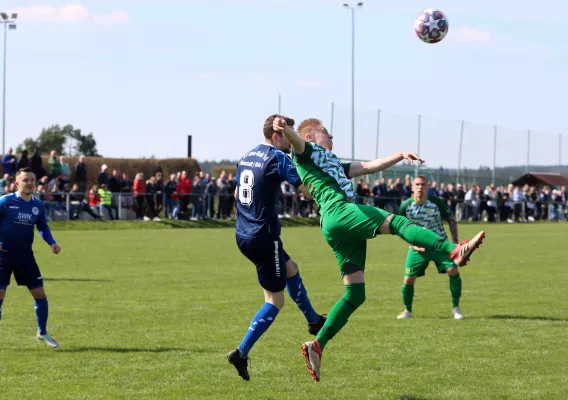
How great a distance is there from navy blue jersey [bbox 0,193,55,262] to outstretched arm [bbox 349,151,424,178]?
3.95m

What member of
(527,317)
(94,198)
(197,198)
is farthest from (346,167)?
(197,198)

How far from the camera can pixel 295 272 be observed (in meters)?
8.77

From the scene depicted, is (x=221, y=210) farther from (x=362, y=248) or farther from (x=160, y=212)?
(x=362, y=248)

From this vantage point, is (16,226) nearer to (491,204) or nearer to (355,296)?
(355,296)

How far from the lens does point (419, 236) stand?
22.0 feet

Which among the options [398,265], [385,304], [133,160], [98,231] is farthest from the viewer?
[133,160]

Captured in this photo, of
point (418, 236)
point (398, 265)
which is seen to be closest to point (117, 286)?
point (398, 265)

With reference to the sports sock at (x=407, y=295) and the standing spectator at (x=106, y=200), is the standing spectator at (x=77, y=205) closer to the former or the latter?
the standing spectator at (x=106, y=200)

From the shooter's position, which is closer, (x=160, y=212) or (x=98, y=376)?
(x=98, y=376)

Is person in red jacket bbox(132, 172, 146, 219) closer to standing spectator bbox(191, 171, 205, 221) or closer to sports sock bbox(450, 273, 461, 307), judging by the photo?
standing spectator bbox(191, 171, 205, 221)

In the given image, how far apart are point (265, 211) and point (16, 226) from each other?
345 cm

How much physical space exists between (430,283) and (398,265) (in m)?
3.74

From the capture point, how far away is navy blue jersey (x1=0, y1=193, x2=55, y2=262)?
32.2ft

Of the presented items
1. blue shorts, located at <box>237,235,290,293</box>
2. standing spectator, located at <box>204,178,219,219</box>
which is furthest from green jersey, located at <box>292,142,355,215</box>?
standing spectator, located at <box>204,178,219,219</box>
